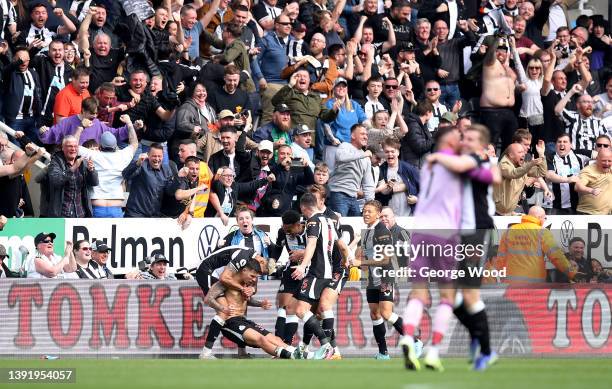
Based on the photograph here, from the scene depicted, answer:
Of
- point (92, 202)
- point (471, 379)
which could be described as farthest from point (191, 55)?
point (471, 379)

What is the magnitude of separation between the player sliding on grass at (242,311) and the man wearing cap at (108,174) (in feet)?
8.85

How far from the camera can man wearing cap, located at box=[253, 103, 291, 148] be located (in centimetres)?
2125

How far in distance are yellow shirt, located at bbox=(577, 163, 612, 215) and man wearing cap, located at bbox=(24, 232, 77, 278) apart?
854 centimetres

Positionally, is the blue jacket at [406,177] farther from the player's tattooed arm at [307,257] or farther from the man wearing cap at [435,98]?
the player's tattooed arm at [307,257]

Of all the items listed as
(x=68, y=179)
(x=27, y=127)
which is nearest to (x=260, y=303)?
(x=68, y=179)

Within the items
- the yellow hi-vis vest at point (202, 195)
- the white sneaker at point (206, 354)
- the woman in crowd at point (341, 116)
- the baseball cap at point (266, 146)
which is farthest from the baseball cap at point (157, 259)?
the woman in crowd at point (341, 116)

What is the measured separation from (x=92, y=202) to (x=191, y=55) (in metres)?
4.27

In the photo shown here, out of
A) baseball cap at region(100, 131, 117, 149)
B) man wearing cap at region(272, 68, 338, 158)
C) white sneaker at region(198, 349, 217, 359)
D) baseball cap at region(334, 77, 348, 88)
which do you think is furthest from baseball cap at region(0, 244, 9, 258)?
baseball cap at region(334, 77, 348, 88)

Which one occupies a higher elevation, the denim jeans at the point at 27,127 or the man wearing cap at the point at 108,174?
the denim jeans at the point at 27,127

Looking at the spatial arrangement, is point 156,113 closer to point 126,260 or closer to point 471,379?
point 126,260

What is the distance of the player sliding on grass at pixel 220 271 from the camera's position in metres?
17.6

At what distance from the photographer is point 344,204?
20.5 m

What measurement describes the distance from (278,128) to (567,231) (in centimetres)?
506

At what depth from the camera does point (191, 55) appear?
22.6 meters
